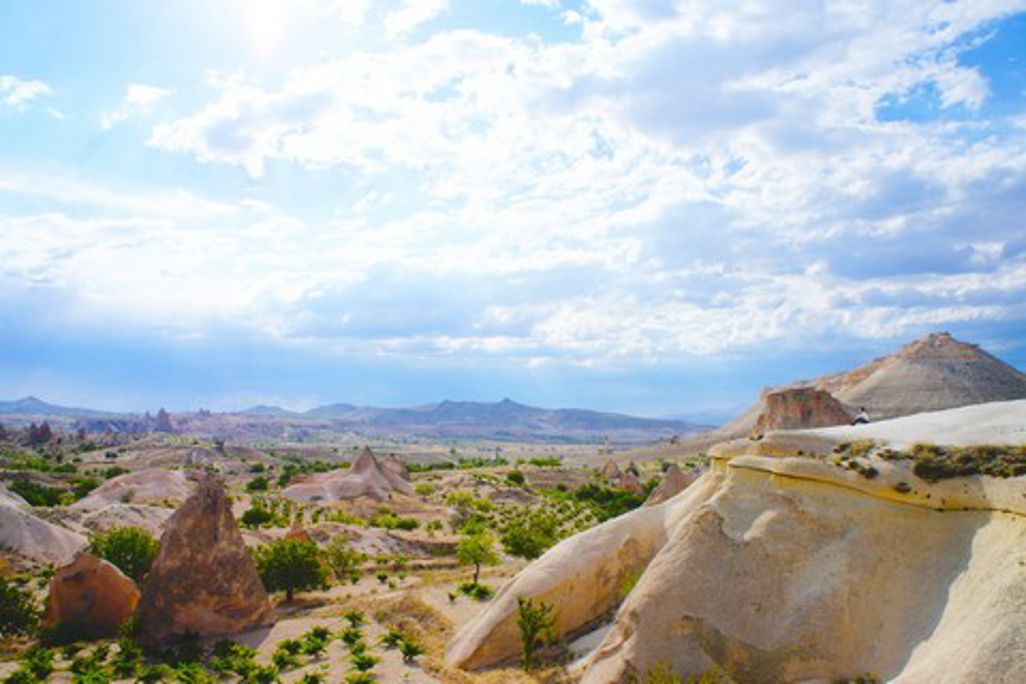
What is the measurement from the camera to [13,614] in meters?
21.1

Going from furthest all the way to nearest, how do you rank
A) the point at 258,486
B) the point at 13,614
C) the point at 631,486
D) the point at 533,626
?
1. the point at 258,486
2. the point at 631,486
3. the point at 13,614
4. the point at 533,626

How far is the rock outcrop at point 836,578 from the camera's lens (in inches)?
427

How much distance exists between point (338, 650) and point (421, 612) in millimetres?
3096

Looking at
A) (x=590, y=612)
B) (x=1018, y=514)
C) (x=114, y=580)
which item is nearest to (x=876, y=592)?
(x=1018, y=514)

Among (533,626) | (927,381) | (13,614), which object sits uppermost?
(927,381)

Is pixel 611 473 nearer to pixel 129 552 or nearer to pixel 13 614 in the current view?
pixel 129 552

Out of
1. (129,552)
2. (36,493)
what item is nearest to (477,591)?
(129,552)

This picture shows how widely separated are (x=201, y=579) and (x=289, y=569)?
17.9ft

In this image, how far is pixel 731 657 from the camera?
12211 millimetres

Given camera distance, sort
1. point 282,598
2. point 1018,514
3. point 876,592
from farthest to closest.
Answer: point 282,598 < point 876,592 < point 1018,514

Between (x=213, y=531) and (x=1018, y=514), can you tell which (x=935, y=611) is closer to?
(x=1018, y=514)

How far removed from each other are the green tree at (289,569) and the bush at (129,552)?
11.7ft

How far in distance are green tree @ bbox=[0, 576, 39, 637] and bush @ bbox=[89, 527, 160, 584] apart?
4.00 m

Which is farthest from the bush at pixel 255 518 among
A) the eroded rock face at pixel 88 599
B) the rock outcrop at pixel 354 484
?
the eroded rock face at pixel 88 599
